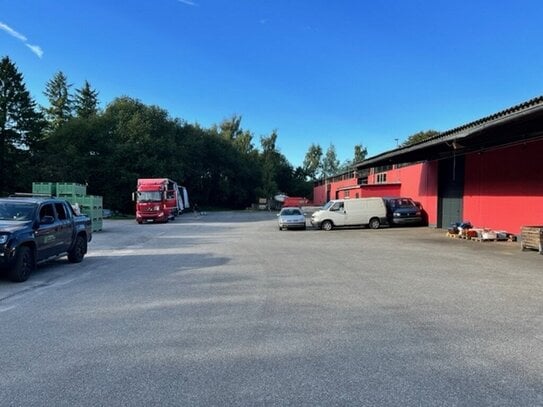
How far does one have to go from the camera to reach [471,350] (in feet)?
17.0

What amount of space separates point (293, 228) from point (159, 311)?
2169 centimetres

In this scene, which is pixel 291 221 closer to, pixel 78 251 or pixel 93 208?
pixel 93 208

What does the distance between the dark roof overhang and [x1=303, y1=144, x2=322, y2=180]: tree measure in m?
83.9

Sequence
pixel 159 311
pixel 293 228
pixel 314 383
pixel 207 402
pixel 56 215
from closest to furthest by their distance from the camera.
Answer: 1. pixel 207 402
2. pixel 314 383
3. pixel 159 311
4. pixel 56 215
5. pixel 293 228

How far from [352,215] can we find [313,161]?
279 ft

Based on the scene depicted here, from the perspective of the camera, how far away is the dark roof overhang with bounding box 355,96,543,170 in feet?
43.9

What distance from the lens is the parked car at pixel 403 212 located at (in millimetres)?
28531

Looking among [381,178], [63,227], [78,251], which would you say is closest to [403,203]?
[381,178]

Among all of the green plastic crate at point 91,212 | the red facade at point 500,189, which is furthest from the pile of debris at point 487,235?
the green plastic crate at point 91,212

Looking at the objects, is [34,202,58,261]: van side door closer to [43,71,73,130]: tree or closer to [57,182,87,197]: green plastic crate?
[57,182,87,197]: green plastic crate

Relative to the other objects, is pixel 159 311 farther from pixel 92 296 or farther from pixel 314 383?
pixel 314 383

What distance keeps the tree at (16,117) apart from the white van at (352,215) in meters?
37.3

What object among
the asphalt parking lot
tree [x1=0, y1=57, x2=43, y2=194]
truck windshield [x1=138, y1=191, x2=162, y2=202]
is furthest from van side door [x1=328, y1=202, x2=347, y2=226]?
→ tree [x1=0, y1=57, x2=43, y2=194]


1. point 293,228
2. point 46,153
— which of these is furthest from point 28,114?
point 293,228
